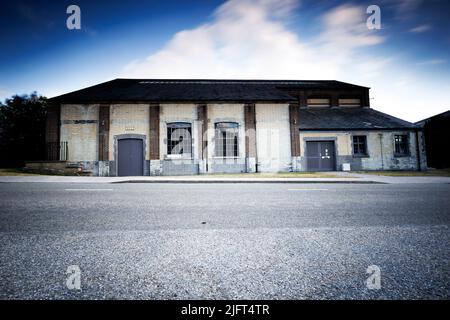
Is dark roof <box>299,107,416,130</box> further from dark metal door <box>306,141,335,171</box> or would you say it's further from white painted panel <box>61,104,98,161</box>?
white painted panel <box>61,104,98,161</box>

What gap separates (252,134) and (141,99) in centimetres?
882

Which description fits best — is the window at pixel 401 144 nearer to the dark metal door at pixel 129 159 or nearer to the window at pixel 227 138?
the window at pixel 227 138

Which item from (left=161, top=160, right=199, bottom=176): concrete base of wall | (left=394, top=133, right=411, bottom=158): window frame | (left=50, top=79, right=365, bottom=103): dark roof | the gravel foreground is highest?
(left=50, top=79, right=365, bottom=103): dark roof

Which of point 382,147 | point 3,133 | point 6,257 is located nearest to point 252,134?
point 382,147

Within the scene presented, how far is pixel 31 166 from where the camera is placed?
1316cm

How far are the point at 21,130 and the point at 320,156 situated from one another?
103 feet

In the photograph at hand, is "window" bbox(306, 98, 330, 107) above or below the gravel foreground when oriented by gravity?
above

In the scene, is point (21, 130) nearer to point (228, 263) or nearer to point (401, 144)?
point (228, 263)

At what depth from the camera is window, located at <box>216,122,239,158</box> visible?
624 inches

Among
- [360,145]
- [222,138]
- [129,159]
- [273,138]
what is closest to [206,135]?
[222,138]

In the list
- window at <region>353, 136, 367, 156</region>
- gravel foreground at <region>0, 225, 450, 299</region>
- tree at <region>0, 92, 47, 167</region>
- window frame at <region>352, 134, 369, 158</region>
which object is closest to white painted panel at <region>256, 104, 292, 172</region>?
window frame at <region>352, 134, 369, 158</region>

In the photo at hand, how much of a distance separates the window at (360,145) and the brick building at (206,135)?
0.09 m

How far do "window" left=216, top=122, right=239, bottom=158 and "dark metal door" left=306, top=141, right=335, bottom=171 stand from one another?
20.8ft
